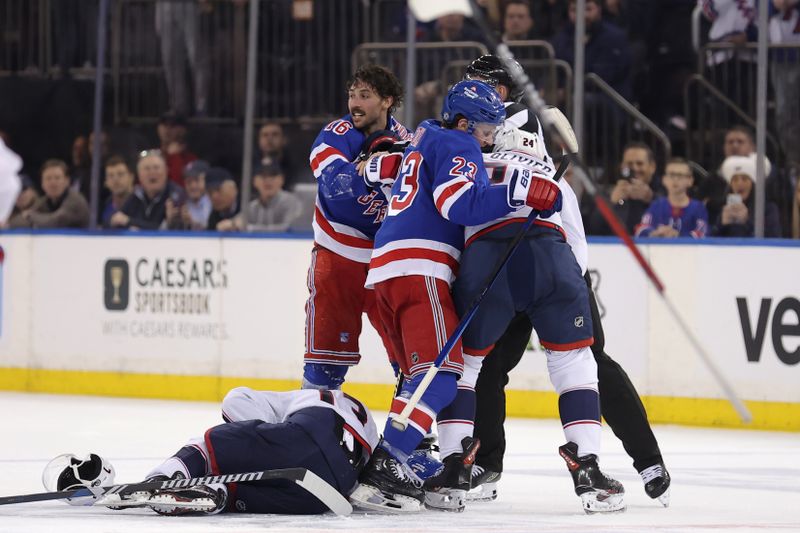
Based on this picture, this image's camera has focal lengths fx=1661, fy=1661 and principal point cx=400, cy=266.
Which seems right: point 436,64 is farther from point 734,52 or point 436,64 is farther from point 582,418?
point 582,418

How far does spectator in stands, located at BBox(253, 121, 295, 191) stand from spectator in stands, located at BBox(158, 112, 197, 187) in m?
0.60

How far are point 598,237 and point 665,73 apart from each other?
7.33 feet

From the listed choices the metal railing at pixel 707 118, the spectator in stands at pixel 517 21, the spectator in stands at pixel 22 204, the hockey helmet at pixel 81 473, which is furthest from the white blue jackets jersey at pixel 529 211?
the spectator in stands at pixel 22 204

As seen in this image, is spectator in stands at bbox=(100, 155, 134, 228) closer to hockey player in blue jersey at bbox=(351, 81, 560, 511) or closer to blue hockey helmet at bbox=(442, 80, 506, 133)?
hockey player in blue jersey at bbox=(351, 81, 560, 511)

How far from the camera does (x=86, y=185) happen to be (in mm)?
11023

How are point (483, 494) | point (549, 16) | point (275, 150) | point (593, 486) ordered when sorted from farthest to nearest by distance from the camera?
point (275, 150), point (549, 16), point (483, 494), point (593, 486)

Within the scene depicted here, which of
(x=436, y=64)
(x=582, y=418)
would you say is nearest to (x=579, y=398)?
(x=582, y=418)

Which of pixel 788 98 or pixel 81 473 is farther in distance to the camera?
pixel 788 98

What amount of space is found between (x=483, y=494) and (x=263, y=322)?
4.08m

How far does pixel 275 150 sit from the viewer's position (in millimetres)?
10844

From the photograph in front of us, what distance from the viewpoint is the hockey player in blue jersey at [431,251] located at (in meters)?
5.41

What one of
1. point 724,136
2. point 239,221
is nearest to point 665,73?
point 724,136

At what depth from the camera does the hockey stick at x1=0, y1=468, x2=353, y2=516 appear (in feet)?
16.7

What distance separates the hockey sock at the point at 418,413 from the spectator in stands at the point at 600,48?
5136 millimetres
